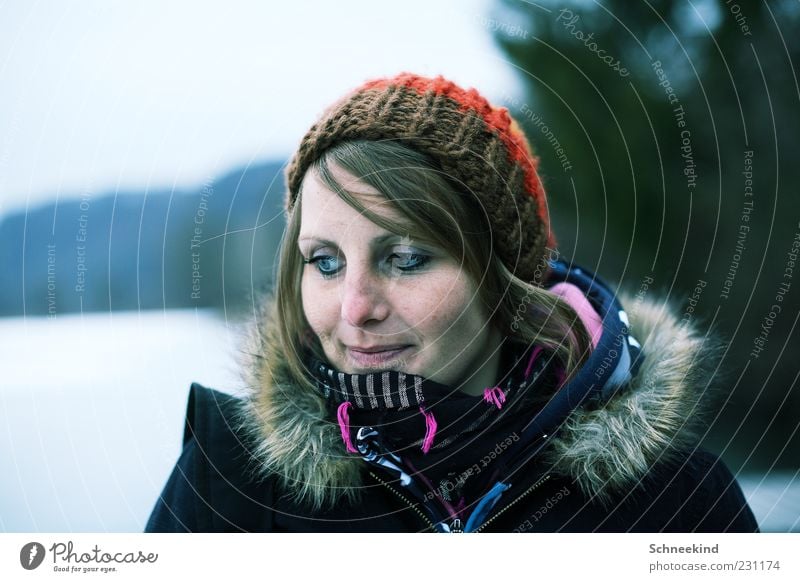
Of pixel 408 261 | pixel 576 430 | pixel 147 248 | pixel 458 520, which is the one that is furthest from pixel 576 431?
pixel 147 248

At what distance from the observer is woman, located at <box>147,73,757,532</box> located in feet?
2.30

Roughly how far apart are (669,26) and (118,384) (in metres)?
0.90

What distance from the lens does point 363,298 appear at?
2.28 feet

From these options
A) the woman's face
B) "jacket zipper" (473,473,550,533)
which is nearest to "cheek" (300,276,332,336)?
the woman's face

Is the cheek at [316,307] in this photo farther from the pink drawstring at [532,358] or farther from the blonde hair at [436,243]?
the pink drawstring at [532,358]

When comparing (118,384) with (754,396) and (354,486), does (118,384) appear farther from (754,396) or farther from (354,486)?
(754,396)

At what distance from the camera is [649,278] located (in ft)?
3.81

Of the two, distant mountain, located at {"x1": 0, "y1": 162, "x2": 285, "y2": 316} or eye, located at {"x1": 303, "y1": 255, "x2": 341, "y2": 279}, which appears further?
distant mountain, located at {"x1": 0, "y1": 162, "x2": 285, "y2": 316}

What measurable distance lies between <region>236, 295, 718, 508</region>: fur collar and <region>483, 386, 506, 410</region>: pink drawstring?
71 millimetres

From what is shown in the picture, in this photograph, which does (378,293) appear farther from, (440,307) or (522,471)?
(522,471)
